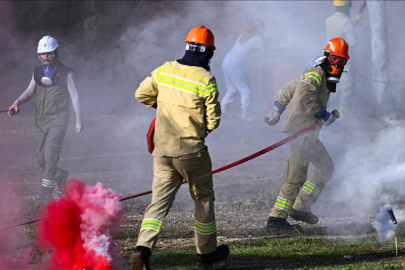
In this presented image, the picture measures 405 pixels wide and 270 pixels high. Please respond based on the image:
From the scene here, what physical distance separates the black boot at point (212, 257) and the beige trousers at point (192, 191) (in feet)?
0.11

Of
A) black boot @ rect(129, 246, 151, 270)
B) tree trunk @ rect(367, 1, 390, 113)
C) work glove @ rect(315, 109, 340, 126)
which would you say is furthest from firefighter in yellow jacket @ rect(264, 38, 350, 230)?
tree trunk @ rect(367, 1, 390, 113)

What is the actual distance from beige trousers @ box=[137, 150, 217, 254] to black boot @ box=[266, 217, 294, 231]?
150 cm

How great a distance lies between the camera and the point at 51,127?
765 centimetres

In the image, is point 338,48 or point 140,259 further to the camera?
point 338,48

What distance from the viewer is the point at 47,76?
760 cm

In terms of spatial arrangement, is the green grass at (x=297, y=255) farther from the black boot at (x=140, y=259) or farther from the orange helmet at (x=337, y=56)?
the orange helmet at (x=337, y=56)

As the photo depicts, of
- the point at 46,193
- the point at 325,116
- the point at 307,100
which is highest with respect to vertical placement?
the point at 307,100

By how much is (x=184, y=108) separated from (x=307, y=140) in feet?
6.64

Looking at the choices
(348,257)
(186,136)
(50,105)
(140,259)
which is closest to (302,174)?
(348,257)

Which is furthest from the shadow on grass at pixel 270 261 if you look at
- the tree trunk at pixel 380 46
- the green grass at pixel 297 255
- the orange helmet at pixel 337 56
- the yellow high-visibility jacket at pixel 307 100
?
the tree trunk at pixel 380 46

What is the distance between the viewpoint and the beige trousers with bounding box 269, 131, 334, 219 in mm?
5852

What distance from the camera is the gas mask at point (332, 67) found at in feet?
19.3

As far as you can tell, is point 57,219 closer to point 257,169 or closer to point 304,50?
point 257,169

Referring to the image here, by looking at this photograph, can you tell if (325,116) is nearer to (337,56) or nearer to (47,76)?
(337,56)
